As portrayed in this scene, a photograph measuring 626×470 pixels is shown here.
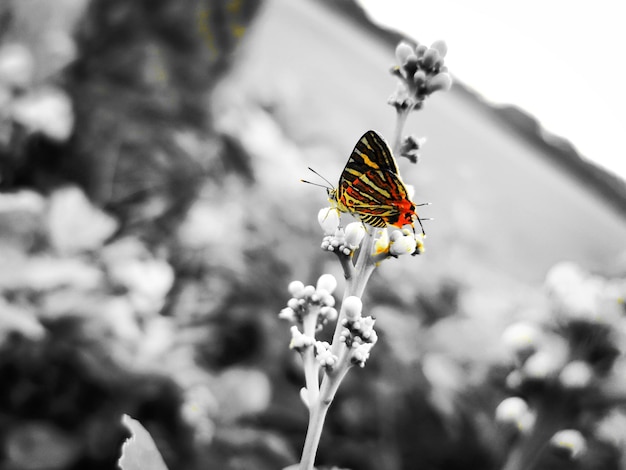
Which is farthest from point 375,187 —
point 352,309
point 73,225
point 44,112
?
point 44,112

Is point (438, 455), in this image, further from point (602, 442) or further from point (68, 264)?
point (68, 264)

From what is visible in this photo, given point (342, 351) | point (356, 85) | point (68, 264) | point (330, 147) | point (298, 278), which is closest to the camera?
point (342, 351)

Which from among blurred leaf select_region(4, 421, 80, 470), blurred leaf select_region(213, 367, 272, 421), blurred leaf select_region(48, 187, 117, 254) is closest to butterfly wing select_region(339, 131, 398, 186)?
blurred leaf select_region(213, 367, 272, 421)

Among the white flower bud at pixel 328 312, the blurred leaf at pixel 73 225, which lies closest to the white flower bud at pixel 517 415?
the white flower bud at pixel 328 312

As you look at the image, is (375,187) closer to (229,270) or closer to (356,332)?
(356,332)

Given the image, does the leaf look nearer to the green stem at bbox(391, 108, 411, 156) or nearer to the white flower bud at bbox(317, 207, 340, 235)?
the white flower bud at bbox(317, 207, 340, 235)

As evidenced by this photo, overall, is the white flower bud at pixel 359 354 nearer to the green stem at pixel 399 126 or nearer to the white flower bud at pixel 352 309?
the white flower bud at pixel 352 309

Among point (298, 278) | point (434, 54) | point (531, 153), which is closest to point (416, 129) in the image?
point (531, 153)
